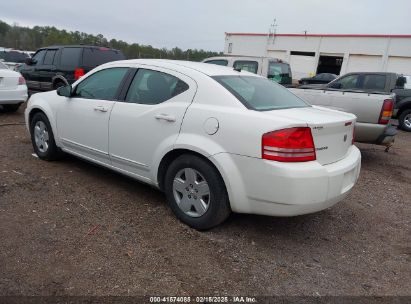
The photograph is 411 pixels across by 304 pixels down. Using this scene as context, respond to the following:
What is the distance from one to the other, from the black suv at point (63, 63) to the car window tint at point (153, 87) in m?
5.79

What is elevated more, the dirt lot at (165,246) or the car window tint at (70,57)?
the car window tint at (70,57)

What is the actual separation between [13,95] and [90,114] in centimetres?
540

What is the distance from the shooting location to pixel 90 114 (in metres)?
4.76

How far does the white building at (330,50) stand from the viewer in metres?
32.4

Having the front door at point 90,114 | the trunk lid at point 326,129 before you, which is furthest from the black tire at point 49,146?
the trunk lid at point 326,129

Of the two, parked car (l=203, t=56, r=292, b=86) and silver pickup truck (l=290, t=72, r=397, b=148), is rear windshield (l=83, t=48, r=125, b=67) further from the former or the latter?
silver pickup truck (l=290, t=72, r=397, b=148)

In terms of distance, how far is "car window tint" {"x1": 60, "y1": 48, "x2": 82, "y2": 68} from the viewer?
987cm

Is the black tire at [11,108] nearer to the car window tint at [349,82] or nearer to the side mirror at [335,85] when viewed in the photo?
the side mirror at [335,85]

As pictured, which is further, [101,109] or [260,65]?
[260,65]

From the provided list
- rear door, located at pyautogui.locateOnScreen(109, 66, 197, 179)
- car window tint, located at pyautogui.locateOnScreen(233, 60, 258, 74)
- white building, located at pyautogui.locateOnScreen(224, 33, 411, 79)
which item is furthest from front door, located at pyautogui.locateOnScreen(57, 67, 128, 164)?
white building, located at pyautogui.locateOnScreen(224, 33, 411, 79)

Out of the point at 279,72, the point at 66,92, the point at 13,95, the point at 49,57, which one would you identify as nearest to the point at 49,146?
the point at 66,92

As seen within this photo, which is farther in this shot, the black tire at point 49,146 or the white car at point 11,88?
the white car at point 11,88

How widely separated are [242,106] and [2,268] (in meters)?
2.36

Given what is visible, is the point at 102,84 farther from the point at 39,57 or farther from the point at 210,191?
the point at 39,57
